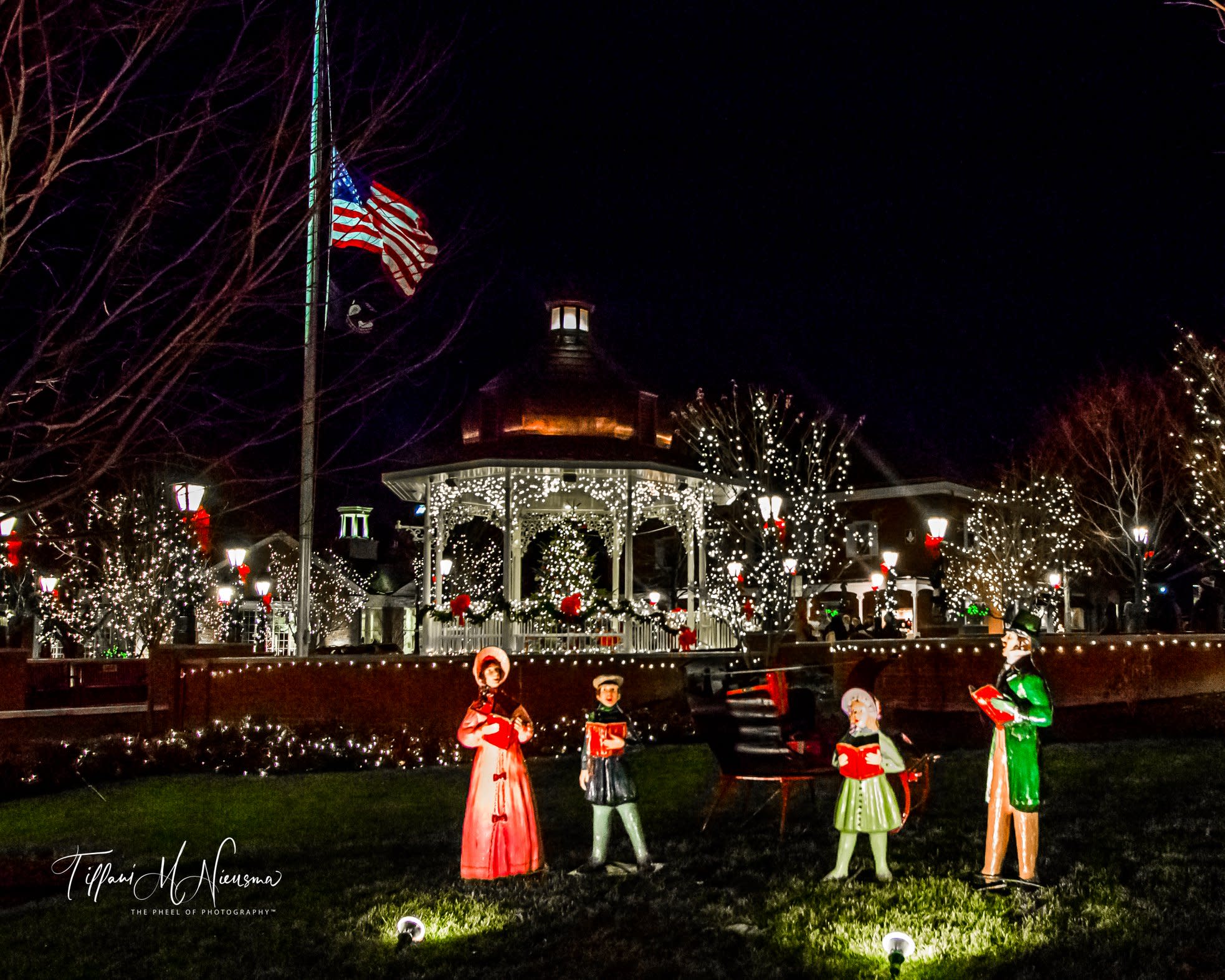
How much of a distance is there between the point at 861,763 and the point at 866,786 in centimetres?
15

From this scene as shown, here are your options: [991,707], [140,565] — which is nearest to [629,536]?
[991,707]

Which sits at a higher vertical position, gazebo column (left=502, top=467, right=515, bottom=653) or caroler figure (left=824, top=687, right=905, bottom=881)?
gazebo column (left=502, top=467, right=515, bottom=653)

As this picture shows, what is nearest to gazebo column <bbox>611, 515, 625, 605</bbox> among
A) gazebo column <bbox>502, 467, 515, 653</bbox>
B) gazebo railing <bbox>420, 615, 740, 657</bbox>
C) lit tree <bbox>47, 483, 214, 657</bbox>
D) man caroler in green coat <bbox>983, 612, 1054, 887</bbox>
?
gazebo railing <bbox>420, 615, 740, 657</bbox>

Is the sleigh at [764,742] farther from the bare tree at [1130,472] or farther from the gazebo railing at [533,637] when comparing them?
the bare tree at [1130,472]

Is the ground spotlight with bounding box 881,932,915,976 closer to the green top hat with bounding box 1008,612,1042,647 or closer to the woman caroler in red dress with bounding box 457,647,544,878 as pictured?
the green top hat with bounding box 1008,612,1042,647

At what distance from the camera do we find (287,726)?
1670 centimetres

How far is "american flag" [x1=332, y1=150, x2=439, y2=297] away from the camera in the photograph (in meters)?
14.1

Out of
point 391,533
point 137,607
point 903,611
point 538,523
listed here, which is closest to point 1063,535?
point 903,611

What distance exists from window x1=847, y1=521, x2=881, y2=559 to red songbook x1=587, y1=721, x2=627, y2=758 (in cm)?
4116

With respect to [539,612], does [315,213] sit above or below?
above

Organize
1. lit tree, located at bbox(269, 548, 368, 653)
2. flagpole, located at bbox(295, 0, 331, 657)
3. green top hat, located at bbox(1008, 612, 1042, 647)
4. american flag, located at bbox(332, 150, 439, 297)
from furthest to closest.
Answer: lit tree, located at bbox(269, 548, 368, 653) → american flag, located at bbox(332, 150, 439, 297) → flagpole, located at bbox(295, 0, 331, 657) → green top hat, located at bbox(1008, 612, 1042, 647)

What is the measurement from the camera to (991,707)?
688cm

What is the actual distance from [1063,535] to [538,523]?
66.6ft

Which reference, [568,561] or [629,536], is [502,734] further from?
[568,561]
